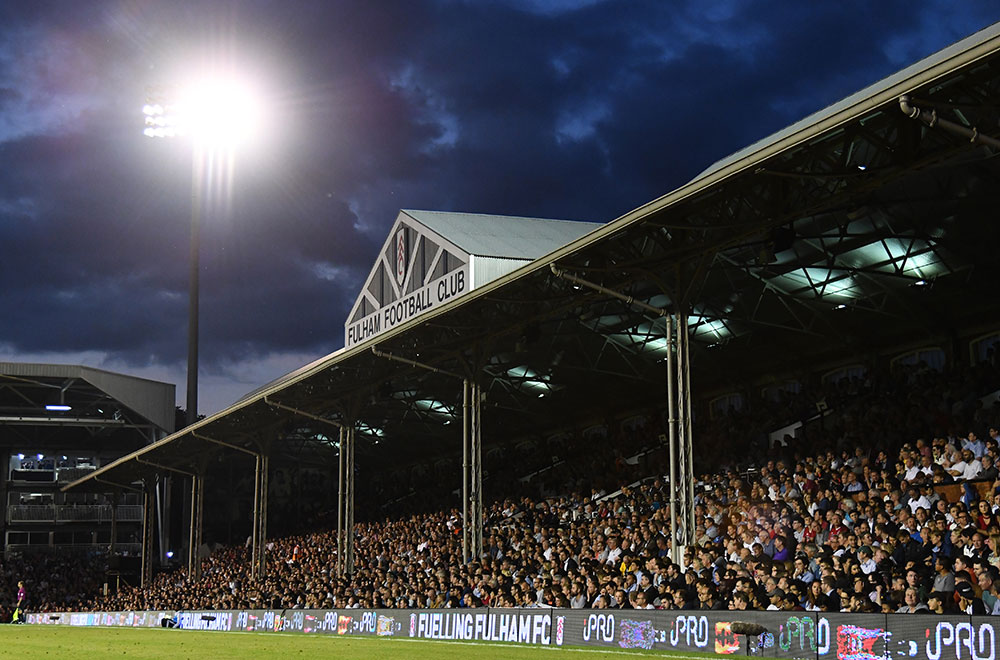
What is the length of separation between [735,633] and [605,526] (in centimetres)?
1372

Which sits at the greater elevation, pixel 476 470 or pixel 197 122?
pixel 197 122

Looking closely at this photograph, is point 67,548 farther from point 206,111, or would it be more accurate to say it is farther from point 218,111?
point 218,111

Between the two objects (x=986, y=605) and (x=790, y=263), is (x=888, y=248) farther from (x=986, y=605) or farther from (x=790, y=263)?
(x=986, y=605)

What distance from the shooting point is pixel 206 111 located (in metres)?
59.4

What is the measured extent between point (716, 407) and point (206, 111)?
111 feet

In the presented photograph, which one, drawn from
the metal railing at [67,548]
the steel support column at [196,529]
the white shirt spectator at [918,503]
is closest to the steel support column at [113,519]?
the metal railing at [67,548]

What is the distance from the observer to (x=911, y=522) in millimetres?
18516

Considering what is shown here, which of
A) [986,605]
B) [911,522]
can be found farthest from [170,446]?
[986,605]

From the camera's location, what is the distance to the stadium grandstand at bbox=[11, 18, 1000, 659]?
1666 centimetres

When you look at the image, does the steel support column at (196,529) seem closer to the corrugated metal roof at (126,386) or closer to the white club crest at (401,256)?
the corrugated metal roof at (126,386)

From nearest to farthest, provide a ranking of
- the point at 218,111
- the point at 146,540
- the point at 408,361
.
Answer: the point at 408,361
the point at 218,111
the point at 146,540

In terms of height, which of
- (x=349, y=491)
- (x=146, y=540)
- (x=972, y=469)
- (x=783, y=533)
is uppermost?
(x=972, y=469)

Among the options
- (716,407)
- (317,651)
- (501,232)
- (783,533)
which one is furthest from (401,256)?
(317,651)

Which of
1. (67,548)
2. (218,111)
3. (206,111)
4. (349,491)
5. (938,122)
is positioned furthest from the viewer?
(67,548)
